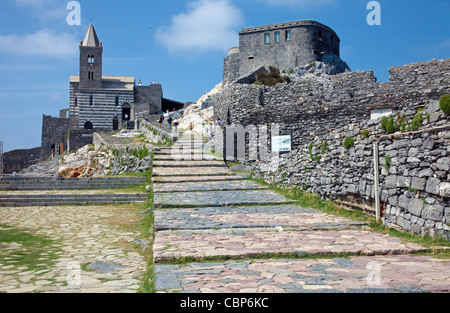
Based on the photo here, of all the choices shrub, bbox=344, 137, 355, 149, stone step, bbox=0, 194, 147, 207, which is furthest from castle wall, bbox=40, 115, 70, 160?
shrub, bbox=344, 137, 355, 149

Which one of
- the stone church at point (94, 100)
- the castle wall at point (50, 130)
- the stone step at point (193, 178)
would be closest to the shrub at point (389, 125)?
the stone step at point (193, 178)

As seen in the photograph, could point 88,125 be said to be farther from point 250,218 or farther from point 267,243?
point 267,243

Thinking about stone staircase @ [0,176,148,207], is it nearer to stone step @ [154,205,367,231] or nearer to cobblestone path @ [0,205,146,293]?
cobblestone path @ [0,205,146,293]

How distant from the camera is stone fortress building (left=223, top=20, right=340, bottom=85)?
38.8 metres

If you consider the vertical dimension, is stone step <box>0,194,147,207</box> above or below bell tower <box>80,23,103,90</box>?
below

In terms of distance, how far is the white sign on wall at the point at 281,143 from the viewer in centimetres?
1839

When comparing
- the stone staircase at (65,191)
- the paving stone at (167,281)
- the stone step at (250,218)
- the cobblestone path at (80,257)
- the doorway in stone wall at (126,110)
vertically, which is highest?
the doorway in stone wall at (126,110)

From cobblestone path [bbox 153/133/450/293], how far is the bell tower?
43.9 m

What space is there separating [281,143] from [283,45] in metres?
23.7

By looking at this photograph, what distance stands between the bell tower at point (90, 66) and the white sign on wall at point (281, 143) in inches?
1458

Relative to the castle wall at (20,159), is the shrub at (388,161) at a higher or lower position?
lower

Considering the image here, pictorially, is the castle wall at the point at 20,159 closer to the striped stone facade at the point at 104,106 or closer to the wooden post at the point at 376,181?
the striped stone facade at the point at 104,106

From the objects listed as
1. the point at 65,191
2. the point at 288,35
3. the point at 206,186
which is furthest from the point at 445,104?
the point at 288,35

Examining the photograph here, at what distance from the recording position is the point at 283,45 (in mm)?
39312
